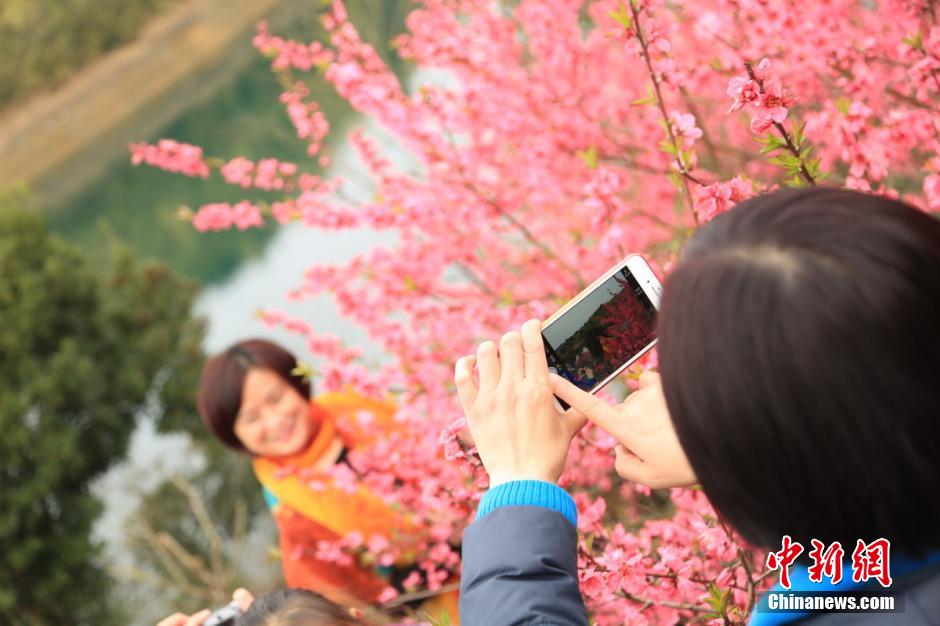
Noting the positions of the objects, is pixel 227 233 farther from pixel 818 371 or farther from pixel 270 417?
pixel 818 371

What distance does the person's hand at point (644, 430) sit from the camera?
42.8 inches

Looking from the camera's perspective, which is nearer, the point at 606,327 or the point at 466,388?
the point at 466,388

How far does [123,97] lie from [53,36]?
10.1 ft

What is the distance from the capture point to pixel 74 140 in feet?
55.3

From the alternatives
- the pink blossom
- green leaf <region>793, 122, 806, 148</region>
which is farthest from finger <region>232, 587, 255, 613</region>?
green leaf <region>793, 122, 806, 148</region>

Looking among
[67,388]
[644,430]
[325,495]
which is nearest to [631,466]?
[644,430]

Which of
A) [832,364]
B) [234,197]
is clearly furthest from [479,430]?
[234,197]

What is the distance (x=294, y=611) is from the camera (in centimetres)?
170

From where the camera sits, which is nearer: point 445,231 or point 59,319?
point 445,231

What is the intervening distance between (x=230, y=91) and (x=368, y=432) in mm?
13706

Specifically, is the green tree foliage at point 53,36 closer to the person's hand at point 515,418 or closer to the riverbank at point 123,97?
the riverbank at point 123,97

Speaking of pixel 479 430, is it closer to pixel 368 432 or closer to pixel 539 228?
pixel 368 432

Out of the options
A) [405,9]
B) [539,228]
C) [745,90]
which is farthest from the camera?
[405,9]

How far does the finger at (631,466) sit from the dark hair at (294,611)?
872 millimetres
